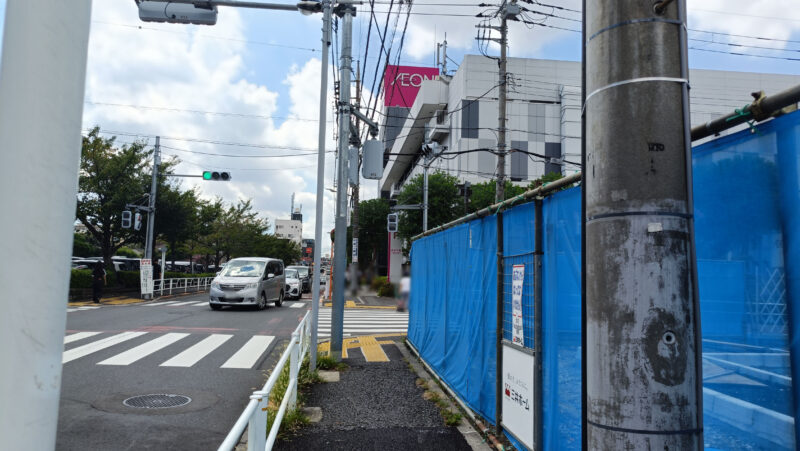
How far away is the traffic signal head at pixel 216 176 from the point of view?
1962 cm

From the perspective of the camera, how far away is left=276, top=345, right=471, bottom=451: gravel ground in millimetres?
5039

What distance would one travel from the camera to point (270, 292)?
66.9 ft

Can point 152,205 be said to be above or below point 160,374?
above

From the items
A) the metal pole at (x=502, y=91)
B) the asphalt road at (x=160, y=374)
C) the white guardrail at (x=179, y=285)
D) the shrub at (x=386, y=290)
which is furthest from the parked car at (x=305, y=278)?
the metal pole at (x=502, y=91)

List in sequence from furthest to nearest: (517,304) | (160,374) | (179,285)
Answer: (179,285)
(160,374)
(517,304)

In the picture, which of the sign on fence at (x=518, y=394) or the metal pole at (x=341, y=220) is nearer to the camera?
the sign on fence at (x=518, y=394)

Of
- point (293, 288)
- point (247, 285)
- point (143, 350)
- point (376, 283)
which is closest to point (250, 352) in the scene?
point (143, 350)

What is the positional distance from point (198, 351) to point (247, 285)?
8.52 meters

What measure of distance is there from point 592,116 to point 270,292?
19.6m

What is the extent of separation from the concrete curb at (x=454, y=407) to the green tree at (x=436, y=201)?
790 inches

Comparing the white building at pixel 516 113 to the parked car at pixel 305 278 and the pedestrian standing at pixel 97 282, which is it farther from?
the pedestrian standing at pixel 97 282

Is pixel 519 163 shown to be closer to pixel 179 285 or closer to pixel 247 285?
pixel 179 285

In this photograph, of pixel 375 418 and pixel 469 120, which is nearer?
pixel 375 418

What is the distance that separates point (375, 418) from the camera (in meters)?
5.89
